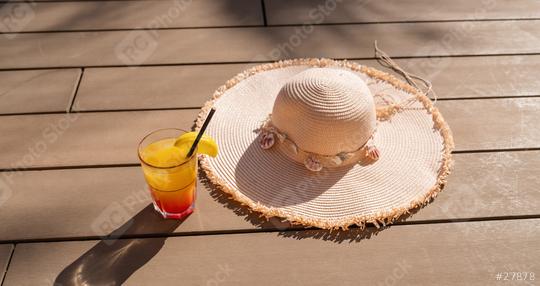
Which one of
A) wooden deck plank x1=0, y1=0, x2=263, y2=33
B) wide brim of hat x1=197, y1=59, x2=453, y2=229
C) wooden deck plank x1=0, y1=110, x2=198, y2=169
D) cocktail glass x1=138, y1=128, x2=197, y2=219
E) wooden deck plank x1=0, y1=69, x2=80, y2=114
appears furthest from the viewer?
wooden deck plank x1=0, y1=0, x2=263, y2=33

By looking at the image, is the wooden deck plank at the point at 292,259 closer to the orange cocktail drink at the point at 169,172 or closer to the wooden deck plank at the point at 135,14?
the orange cocktail drink at the point at 169,172

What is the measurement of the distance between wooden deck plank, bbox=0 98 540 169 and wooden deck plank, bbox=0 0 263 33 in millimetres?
423

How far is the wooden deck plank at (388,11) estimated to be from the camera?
4.98 feet

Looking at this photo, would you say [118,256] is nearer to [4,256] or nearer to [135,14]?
[4,256]

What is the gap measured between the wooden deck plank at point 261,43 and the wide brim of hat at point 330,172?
0.23 metres

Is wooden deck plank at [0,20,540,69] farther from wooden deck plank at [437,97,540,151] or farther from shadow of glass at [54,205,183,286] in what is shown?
shadow of glass at [54,205,183,286]

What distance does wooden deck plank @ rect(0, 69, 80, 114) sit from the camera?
1.17 m

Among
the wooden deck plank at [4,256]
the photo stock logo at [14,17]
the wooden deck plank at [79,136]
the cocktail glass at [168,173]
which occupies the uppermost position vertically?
the photo stock logo at [14,17]

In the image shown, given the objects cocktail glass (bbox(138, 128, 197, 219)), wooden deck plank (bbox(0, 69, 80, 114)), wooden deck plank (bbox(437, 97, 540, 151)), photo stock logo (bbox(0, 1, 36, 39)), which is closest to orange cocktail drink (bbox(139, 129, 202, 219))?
cocktail glass (bbox(138, 128, 197, 219))

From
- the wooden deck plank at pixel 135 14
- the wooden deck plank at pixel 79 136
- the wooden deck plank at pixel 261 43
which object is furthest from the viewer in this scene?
the wooden deck plank at pixel 135 14

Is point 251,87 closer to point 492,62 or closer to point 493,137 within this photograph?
point 493,137

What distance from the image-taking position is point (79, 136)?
1.10 metres

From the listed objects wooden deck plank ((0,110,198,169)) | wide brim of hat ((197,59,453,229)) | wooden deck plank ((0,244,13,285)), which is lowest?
wide brim of hat ((197,59,453,229))

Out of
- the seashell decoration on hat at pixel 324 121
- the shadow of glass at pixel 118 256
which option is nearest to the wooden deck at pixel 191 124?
the shadow of glass at pixel 118 256
